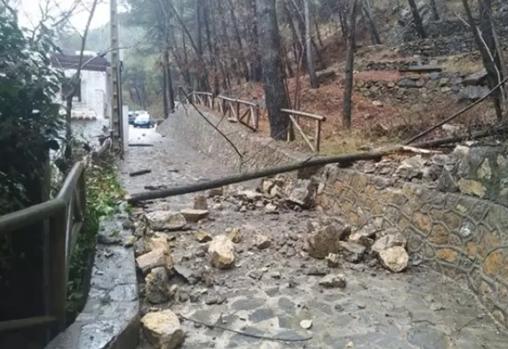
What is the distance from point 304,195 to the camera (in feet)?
19.6

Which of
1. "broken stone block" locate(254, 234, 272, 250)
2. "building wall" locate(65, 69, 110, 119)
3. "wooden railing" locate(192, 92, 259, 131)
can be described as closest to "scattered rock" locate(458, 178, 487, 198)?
"broken stone block" locate(254, 234, 272, 250)

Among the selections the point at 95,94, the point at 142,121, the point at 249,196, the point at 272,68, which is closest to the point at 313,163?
the point at 249,196

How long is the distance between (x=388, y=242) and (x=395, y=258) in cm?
28

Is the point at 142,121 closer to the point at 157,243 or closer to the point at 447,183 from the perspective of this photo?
the point at 157,243

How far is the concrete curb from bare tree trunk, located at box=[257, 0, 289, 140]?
5.18 m

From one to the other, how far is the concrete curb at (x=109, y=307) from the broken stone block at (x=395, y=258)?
216 cm

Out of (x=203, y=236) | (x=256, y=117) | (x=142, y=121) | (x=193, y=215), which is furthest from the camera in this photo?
(x=142, y=121)

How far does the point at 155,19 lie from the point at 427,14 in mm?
11846

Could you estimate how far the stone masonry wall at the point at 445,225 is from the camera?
3.12 meters

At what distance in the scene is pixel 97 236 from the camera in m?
3.75

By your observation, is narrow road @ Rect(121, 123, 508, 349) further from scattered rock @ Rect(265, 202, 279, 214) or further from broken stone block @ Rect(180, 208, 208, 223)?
scattered rock @ Rect(265, 202, 279, 214)

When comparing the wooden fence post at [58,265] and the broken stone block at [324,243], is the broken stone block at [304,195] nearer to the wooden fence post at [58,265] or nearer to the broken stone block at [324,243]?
the broken stone block at [324,243]

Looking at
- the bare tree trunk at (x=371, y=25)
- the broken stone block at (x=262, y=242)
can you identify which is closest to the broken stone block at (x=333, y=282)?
the broken stone block at (x=262, y=242)

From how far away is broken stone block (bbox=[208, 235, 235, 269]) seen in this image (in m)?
3.89
